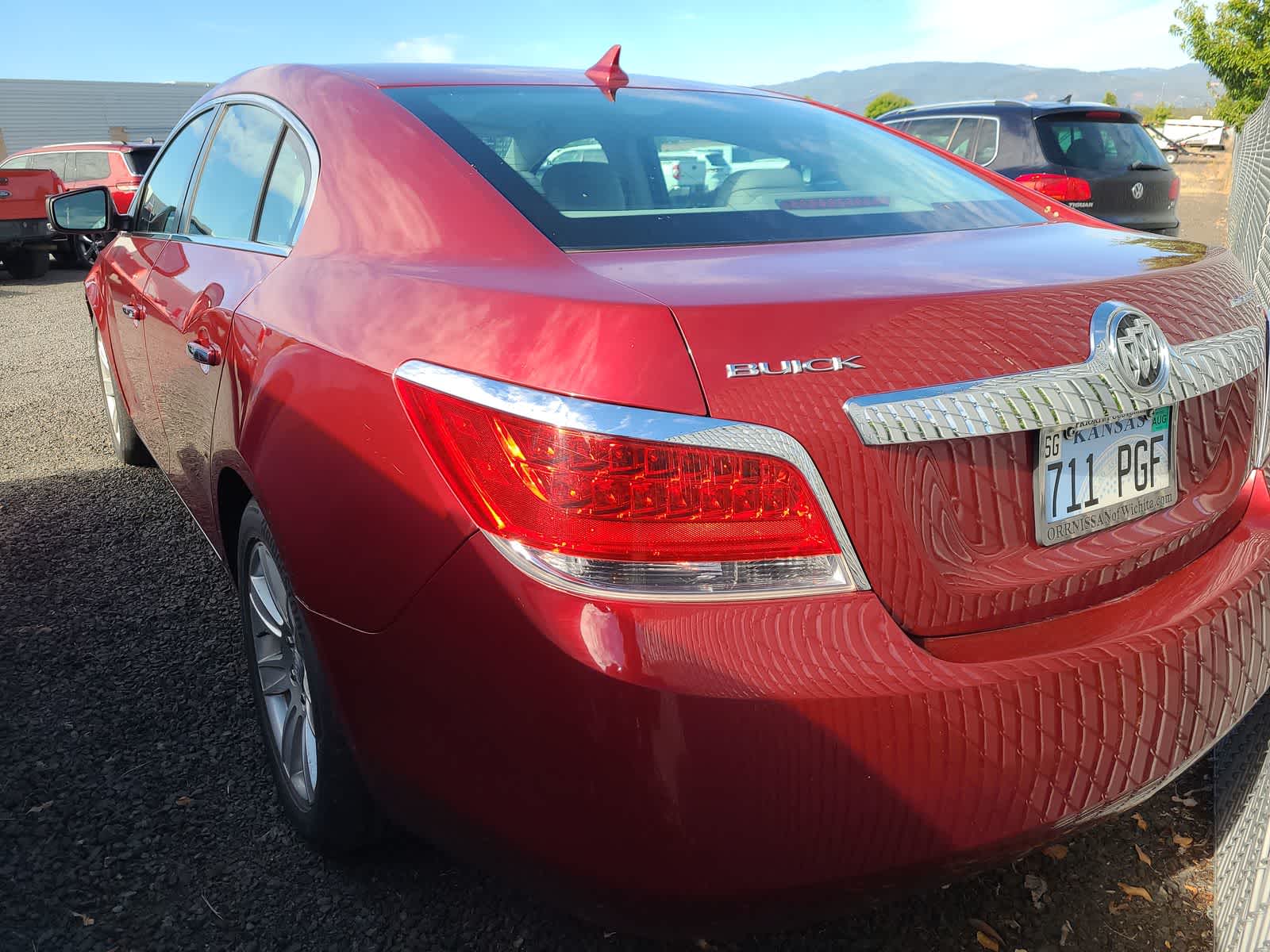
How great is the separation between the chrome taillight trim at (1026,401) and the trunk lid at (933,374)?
0.02 m

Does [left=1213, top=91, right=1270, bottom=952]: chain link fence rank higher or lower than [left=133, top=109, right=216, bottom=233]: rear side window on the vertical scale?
lower

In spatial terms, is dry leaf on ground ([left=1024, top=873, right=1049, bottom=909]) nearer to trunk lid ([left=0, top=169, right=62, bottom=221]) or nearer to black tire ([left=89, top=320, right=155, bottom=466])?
black tire ([left=89, top=320, right=155, bottom=466])

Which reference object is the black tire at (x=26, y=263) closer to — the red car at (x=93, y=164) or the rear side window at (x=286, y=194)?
the red car at (x=93, y=164)

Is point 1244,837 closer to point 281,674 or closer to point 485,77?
point 281,674

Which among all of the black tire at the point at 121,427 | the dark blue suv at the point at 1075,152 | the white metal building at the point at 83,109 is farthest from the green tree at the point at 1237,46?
the white metal building at the point at 83,109

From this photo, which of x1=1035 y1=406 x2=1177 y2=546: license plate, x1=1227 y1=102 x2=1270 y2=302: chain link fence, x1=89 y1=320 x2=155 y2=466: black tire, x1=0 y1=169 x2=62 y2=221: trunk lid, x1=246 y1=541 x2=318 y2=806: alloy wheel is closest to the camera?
x1=1035 y1=406 x2=1177 y2=546: license plate

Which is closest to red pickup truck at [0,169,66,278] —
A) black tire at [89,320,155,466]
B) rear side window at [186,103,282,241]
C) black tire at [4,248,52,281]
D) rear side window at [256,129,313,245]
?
black tire at [4,248,52,281]

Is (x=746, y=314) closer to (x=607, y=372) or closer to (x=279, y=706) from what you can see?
(x=607, y=372)

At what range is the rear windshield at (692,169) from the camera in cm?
186

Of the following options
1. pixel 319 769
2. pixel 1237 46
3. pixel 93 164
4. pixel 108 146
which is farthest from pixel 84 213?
pixel 1237 46

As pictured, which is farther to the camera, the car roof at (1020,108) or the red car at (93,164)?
the red car at (93,164)

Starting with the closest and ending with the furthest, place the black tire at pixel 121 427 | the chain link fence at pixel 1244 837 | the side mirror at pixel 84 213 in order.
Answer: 1. the chain link fence at pixel 1244 837
2. the side mirror at pixel 84 213
3. the black tire at pixel 121 427

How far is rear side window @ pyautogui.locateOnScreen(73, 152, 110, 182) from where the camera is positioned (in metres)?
15.1

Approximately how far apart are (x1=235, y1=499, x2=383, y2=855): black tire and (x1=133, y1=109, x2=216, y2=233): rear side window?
151cm
